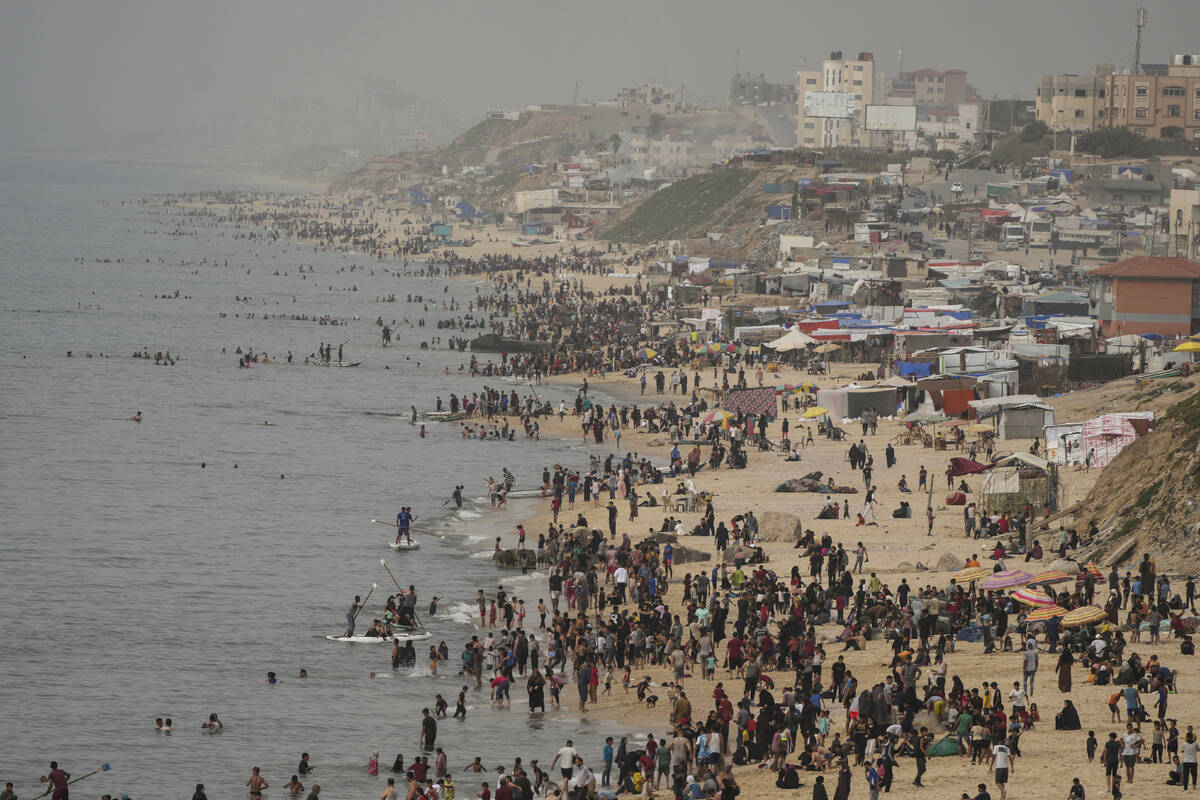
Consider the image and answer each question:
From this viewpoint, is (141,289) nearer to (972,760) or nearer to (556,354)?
(556,354)

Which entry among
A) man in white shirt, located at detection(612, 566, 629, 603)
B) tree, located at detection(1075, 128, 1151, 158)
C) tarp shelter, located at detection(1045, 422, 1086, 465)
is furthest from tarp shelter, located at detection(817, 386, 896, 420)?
tree, located at detection(1075, 128, 1151, 158)

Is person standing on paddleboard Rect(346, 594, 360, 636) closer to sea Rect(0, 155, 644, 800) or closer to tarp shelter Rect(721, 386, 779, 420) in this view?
sea Rect(0, 155, 644, 800)

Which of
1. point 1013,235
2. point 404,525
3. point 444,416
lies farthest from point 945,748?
point 1013,235

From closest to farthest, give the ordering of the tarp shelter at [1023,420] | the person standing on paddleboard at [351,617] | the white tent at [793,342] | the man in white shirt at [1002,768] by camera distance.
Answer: the man in white shirt at [1002,768]
the person standing on paddleboard at [351,617]
the tarp shelter at [1023,420]
the white tent at [793,342]

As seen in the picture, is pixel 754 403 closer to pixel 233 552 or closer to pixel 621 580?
pixel 233 552

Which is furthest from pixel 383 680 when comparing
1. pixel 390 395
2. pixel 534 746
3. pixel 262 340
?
pixel 262 340

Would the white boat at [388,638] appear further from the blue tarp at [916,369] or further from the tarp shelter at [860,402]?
the blue tarp at [916,369]

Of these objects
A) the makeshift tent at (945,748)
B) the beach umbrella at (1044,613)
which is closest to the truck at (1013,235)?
the beach umbrella at (1044,613)
